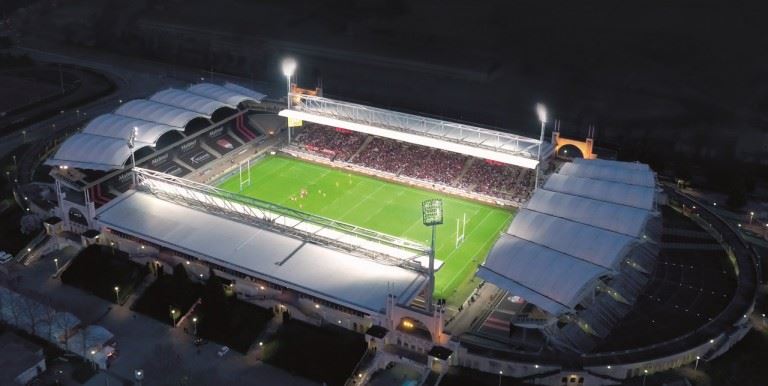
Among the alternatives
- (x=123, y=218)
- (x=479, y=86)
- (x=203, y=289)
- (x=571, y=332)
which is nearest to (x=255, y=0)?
(x=479, y=86)

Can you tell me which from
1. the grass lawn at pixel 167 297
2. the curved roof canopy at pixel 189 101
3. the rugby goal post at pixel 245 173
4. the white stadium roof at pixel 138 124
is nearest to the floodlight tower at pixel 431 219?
the grass lawn at pixel 167 297

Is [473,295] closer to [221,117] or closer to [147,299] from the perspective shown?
[147,299]

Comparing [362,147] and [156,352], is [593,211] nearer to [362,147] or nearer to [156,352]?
[362,147]

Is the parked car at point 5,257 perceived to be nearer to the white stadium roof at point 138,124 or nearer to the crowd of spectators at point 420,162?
the white stadium roof at point 138,124

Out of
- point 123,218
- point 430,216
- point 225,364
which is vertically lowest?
point 225,364

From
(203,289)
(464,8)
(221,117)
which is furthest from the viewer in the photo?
(464,8)

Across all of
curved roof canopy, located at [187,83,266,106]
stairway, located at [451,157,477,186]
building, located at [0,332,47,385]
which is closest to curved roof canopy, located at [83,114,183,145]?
curved roof canopy, located at [187,83,266,106]
